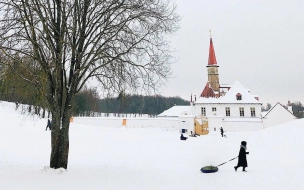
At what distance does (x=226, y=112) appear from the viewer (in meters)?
46.0

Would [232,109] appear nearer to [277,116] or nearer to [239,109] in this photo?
[239,109]

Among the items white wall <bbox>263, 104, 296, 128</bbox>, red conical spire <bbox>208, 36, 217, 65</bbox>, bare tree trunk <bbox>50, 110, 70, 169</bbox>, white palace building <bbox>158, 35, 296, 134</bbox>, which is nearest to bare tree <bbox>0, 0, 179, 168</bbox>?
bare tree trunk <bbox>50, 110, 70, 169</bbox>

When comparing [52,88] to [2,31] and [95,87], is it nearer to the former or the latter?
[95,87]

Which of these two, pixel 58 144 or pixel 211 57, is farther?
pixel 211 57

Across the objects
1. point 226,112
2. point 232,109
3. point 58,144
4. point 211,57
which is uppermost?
point 211,57

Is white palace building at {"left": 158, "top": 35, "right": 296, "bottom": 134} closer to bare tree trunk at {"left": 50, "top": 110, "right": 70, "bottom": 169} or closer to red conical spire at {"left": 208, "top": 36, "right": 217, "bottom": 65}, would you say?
red conical spire at {"left": 208, "top": 36, "right": 217, "bottom": 65}

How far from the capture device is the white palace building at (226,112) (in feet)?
127

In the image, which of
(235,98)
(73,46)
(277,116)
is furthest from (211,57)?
(73,46)

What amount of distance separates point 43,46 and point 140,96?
4.31 m

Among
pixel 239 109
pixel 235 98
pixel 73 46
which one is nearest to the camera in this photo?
pixel 73 46

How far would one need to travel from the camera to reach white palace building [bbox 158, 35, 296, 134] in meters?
38.8

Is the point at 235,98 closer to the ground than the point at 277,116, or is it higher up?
higher up

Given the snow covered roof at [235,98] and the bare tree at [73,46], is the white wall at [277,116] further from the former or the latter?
the bare tree at [73,46]

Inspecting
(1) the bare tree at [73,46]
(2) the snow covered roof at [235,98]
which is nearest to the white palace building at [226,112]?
(2) the snow covered roof at [235,98]
